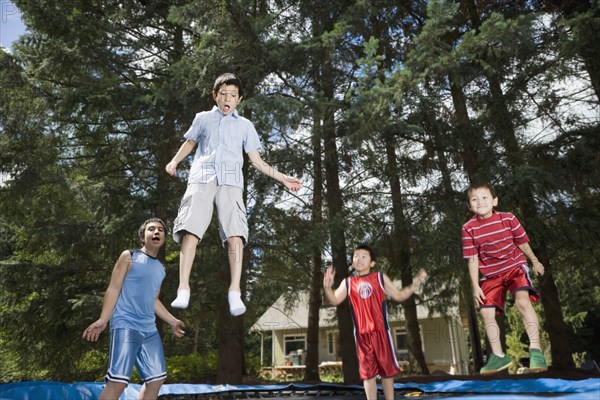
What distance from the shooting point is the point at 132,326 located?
344 cm

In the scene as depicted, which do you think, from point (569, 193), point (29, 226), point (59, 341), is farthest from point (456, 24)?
point (59, 341)

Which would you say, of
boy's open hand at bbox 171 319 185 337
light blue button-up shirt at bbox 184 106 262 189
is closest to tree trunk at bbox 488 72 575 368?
light blue button-up shirt at bbox 184 106 262 189

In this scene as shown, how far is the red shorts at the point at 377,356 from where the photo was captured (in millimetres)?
3500

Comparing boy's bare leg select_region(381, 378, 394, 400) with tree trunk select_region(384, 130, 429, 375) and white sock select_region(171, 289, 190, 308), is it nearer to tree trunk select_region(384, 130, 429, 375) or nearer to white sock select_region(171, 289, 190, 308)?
white sock select_region(171, 289, 190, 308)

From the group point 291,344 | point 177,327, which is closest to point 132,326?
point 177,327

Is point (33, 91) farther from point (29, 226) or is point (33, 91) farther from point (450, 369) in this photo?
point (450, 369)

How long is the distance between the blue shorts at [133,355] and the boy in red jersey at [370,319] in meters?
1.24

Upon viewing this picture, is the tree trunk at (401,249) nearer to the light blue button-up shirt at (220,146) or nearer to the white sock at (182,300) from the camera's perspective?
the light blue button-up shirt at (220,146)

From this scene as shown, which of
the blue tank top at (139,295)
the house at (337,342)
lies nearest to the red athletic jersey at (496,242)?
the blue tank top at (139,295)

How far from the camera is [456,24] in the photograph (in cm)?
1062

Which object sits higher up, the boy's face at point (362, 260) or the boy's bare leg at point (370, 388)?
the boy's face at point (362, 260)

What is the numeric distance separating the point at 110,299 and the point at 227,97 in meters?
1.67

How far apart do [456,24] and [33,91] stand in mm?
8239

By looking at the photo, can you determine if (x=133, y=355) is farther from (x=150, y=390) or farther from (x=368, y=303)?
(x=368, y=303)
